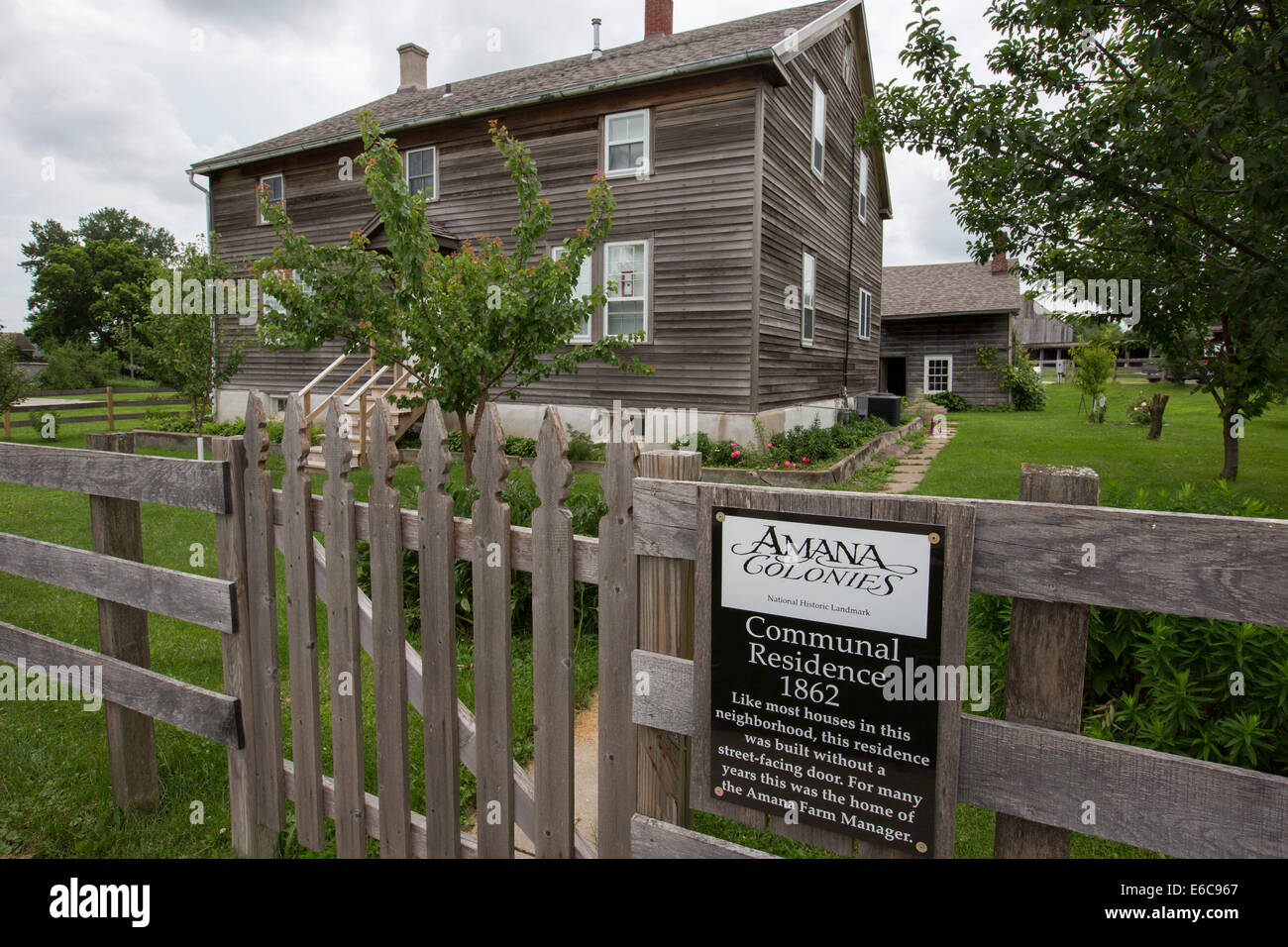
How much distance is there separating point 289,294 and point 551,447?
8.53 metres

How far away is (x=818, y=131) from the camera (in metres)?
17.7

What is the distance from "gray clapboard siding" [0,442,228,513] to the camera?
3.06 meters

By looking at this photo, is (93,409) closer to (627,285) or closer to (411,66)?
(411,66)

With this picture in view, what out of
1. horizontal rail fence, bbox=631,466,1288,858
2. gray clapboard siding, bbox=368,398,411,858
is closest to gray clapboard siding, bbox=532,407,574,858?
gray clapboard siding, bbox=368,398,411,858

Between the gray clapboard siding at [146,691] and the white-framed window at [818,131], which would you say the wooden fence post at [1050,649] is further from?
the white-framed window at [818,131]

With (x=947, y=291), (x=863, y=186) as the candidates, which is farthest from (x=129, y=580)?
(x=947, y=291)

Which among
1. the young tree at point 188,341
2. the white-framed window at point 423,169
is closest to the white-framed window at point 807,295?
the white-framed window at point 423,169

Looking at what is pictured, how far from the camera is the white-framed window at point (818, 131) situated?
17328mm

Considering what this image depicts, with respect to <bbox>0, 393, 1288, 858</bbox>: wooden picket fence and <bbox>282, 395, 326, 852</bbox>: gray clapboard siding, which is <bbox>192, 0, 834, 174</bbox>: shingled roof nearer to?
<bbox>282, 395, 326, 852</bbox>: gray clapboard siding

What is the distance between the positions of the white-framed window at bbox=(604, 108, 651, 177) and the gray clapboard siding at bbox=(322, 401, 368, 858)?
13.6 meters

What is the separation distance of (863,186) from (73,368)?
37956 mm

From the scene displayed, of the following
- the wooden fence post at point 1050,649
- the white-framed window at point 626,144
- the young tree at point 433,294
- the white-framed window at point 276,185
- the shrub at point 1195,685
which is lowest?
the shrub at point 1195,685

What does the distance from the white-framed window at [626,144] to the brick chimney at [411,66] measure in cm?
1138

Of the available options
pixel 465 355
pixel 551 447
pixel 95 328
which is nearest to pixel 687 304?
pixel 465 355
